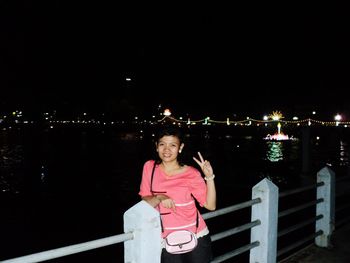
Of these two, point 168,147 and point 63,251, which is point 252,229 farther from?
point 63,251

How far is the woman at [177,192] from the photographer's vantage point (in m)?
2.85

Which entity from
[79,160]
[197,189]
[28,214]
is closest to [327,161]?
[79,160]

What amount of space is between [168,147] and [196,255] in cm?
87

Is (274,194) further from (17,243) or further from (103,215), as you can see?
(103,215)

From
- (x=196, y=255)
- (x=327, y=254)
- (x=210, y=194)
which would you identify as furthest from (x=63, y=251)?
(x=327, y=254)

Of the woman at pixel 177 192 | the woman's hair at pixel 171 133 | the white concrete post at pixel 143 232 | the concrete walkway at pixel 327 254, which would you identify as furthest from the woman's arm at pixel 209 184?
the concrete walkway at pixel 327 254

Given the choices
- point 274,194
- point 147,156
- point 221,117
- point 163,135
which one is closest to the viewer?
point 163,135

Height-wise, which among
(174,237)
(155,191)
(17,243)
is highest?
(155,191)

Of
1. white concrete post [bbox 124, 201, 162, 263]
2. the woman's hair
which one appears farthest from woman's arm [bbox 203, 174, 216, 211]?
white concrete post [bbox 124, 201, 162, 263]

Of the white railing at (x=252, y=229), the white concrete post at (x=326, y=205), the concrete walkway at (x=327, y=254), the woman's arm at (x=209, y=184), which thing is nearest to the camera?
the white railing at (x=252, y=229)

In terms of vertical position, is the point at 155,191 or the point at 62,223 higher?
the point at 155,191

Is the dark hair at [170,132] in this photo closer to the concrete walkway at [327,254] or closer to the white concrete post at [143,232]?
the white concrete post at [143,232]

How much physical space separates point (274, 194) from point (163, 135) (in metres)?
2.12

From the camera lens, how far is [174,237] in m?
2.84
